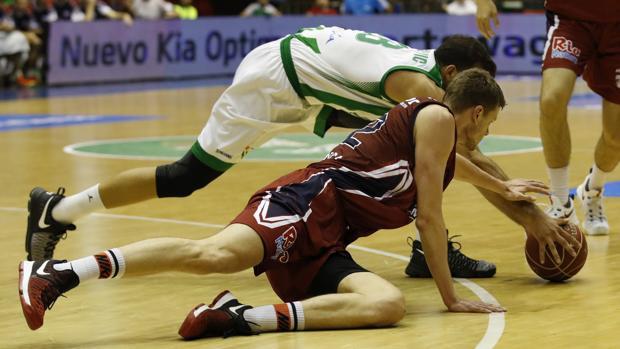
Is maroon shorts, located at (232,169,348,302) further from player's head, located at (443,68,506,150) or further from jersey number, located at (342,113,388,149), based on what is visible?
player's head, located at (443,68,506,150)

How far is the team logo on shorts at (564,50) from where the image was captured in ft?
23.5

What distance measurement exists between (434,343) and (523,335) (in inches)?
14.2

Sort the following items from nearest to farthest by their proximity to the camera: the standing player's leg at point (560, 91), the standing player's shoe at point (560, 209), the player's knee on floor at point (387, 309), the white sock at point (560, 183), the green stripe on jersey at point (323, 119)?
the player's knee on floor at point (387, 309) → the green stripe on jersey at point (323, 119) → the standing player's shoe at point (560, 209) → the standing player's leg at point (560, 91) → the white sock at point (560, 183)

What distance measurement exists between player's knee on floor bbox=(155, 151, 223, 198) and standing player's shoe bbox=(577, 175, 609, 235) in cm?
227

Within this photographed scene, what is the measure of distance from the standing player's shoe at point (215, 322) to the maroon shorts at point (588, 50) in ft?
9.49

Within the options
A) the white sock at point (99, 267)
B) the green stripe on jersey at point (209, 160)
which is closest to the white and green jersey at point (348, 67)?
the green stripe on jersey at point (209, 160)

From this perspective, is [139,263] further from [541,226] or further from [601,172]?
[601,172]

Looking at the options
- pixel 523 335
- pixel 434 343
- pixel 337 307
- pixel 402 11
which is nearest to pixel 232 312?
pixel 337 307

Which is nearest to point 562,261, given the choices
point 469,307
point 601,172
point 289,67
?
point 469,307

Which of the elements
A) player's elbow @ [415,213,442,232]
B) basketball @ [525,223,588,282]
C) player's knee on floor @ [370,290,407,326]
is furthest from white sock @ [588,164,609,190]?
player's knee on floor @ [370,290,407,326]

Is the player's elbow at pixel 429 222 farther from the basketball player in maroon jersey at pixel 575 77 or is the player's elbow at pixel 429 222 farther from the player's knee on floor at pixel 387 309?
the basketball player in maroon jersey at pixel 575 77

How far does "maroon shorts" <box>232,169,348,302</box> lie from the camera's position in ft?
17.4

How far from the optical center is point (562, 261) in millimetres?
5957

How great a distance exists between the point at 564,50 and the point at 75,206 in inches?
110
